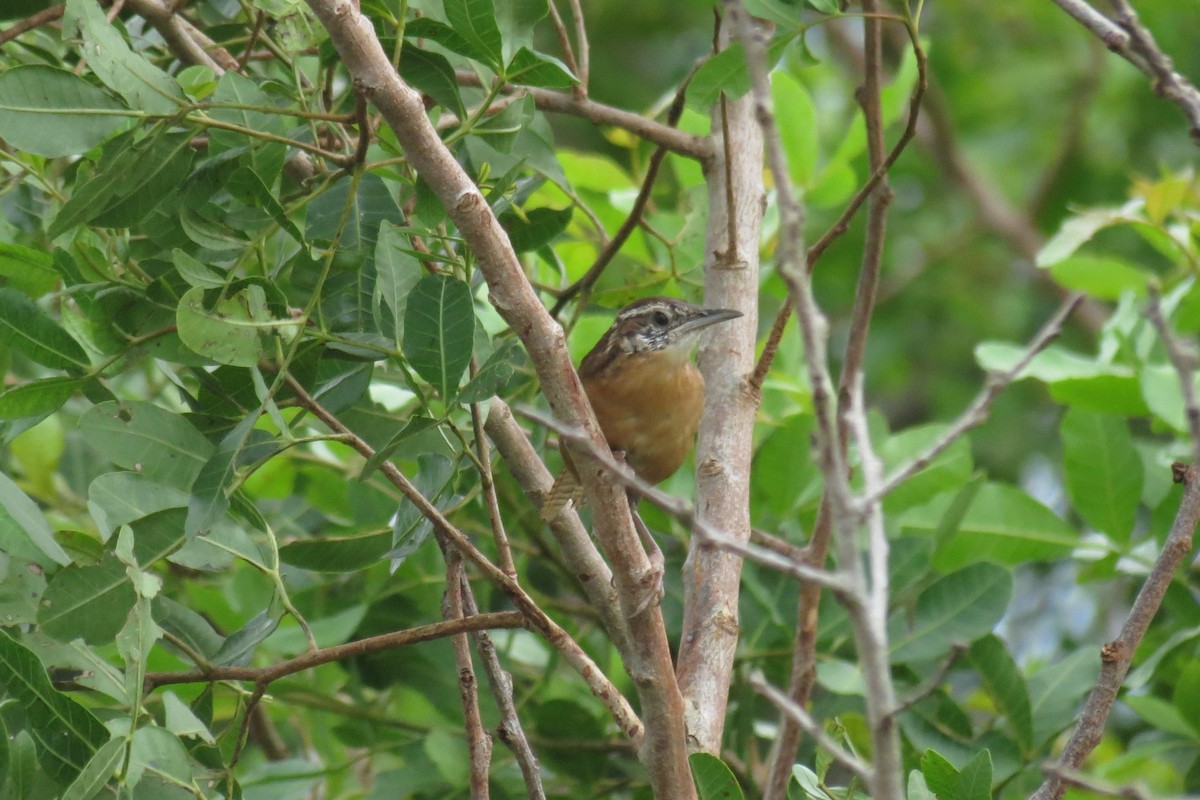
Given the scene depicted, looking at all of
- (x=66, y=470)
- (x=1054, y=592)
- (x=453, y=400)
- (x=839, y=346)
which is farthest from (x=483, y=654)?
(x=839, y=346)

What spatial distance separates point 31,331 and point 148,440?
1.22 ft

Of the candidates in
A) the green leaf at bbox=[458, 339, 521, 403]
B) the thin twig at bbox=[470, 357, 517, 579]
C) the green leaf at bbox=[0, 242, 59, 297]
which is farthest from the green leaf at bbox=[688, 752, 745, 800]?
the green leaf at bbox=[0, 242, 59, 297]

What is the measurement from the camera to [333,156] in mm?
2730

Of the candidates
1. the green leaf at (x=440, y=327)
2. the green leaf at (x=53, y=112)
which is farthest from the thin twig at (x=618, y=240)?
the green leaf at (x=53, y=112)

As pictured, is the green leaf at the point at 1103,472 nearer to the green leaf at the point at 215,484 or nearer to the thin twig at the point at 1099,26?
the thin twig at the point at 1099,26

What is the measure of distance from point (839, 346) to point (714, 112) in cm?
574

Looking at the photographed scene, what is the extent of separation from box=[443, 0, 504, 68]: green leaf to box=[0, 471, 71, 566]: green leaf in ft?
4.29

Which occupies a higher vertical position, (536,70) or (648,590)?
(536,70)

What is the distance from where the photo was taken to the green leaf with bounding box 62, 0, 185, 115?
2.64m

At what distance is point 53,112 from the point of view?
2719mm

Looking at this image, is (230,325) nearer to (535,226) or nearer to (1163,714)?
(535,226)

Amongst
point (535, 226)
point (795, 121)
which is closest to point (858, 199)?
point (535, 226)

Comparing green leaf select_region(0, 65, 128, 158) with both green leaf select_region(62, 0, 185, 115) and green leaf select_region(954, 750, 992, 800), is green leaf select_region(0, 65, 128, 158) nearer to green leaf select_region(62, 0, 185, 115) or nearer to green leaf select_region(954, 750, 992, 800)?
green leaf select_region(62, 0, 185, 115)

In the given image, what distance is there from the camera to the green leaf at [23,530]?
2.65 metres
